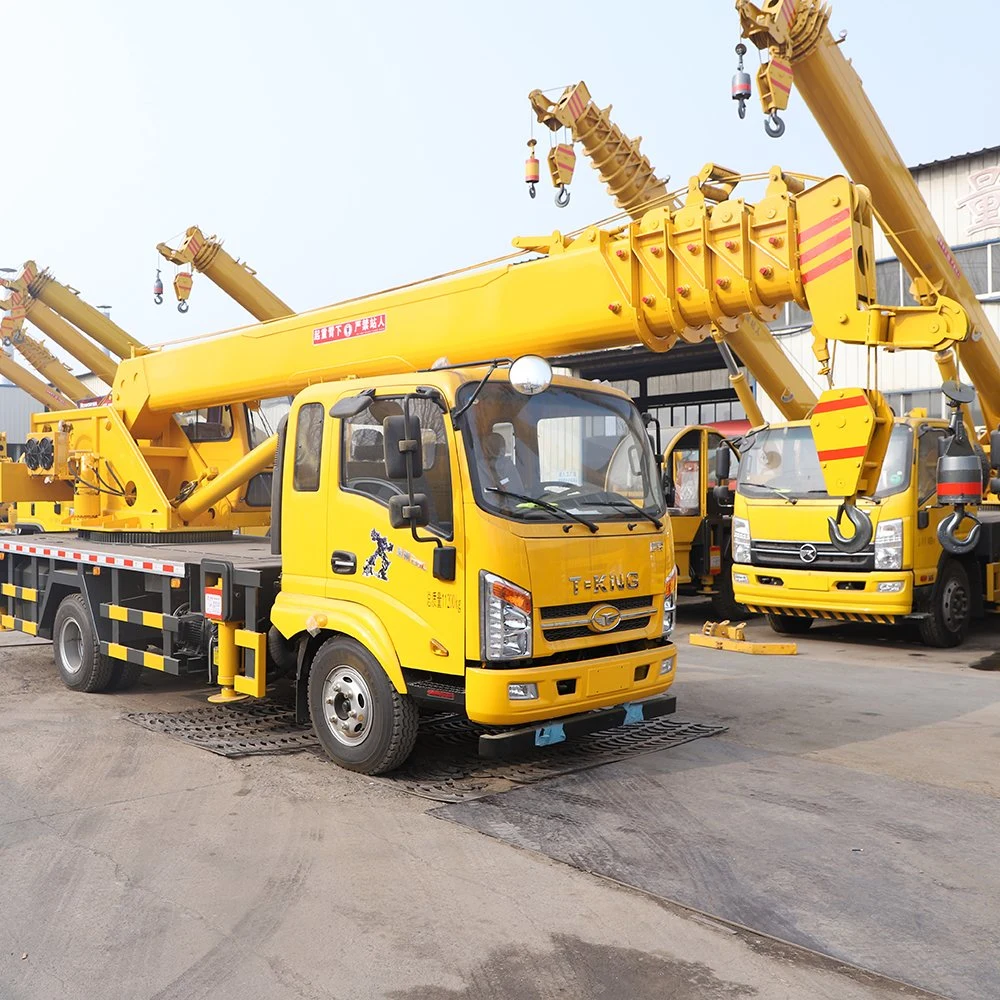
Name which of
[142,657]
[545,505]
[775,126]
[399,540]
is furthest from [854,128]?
[142,657]

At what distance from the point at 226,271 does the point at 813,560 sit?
973 cm

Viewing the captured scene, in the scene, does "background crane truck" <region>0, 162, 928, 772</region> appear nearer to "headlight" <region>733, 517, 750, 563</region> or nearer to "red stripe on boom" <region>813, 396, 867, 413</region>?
"red stripe on boom" <region>813, 396, 867, 413</region>

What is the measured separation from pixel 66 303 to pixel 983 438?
13.6m

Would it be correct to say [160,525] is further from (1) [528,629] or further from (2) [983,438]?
(2) [983,438]

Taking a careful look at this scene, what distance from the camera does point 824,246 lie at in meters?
5.22

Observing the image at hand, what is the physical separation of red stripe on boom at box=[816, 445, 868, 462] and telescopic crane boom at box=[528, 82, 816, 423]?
6447 millimetres

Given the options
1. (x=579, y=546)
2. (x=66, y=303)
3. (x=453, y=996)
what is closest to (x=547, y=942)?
(x=453, y=996)

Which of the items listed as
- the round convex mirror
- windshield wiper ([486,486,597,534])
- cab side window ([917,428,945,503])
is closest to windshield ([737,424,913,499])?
cab side window ([917,428,945,503])

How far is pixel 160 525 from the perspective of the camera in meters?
8.65

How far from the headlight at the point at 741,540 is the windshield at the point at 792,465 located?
0.32m

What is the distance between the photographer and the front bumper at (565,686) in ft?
16.5

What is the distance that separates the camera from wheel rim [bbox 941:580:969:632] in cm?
1053

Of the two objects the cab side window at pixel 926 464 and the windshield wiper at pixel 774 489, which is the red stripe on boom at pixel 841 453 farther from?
the windshield wiper at pixel 774 489

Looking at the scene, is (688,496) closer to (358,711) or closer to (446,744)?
(446,744)
